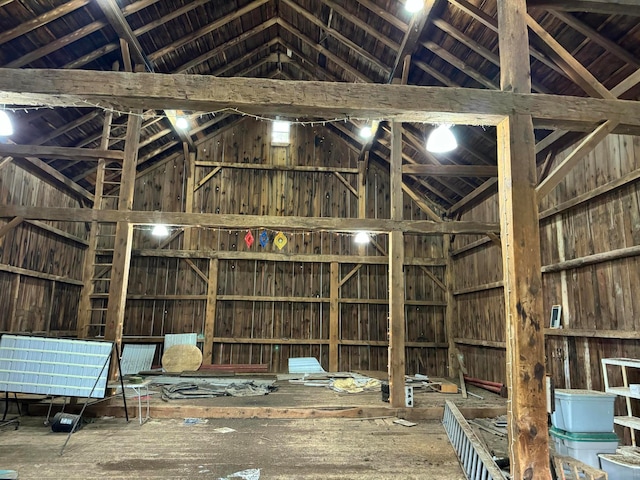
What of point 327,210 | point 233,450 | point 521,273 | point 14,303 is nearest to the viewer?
point 521,273

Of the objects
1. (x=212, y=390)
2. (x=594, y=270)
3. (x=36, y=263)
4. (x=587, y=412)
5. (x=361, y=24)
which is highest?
(x=361, y=24)

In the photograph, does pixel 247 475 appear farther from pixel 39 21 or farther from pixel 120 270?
pixel 39 21

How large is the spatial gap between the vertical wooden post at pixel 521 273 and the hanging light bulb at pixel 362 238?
241 inches

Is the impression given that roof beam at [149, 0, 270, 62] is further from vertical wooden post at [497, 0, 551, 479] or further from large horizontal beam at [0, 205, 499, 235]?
vertical wooden post at [497, 0, 551, 479]

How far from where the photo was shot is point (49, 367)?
514 centimetres

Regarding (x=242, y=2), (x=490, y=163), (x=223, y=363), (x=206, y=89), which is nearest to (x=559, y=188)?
(x=490, y=163)

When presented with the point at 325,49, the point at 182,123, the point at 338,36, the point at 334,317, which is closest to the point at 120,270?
the point at 182,123

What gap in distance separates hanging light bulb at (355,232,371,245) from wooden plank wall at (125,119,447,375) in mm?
280

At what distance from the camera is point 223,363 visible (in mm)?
10414

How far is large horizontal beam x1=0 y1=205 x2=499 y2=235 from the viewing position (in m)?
6.71

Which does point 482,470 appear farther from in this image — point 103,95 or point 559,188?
point 559,188

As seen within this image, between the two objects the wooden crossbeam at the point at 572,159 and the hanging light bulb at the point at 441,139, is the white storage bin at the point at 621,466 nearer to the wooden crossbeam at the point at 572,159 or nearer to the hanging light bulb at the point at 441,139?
the wooden crossbeam at the point at 572,159

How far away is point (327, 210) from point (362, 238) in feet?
4.65

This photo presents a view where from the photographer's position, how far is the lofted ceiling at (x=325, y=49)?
17.4 feet
